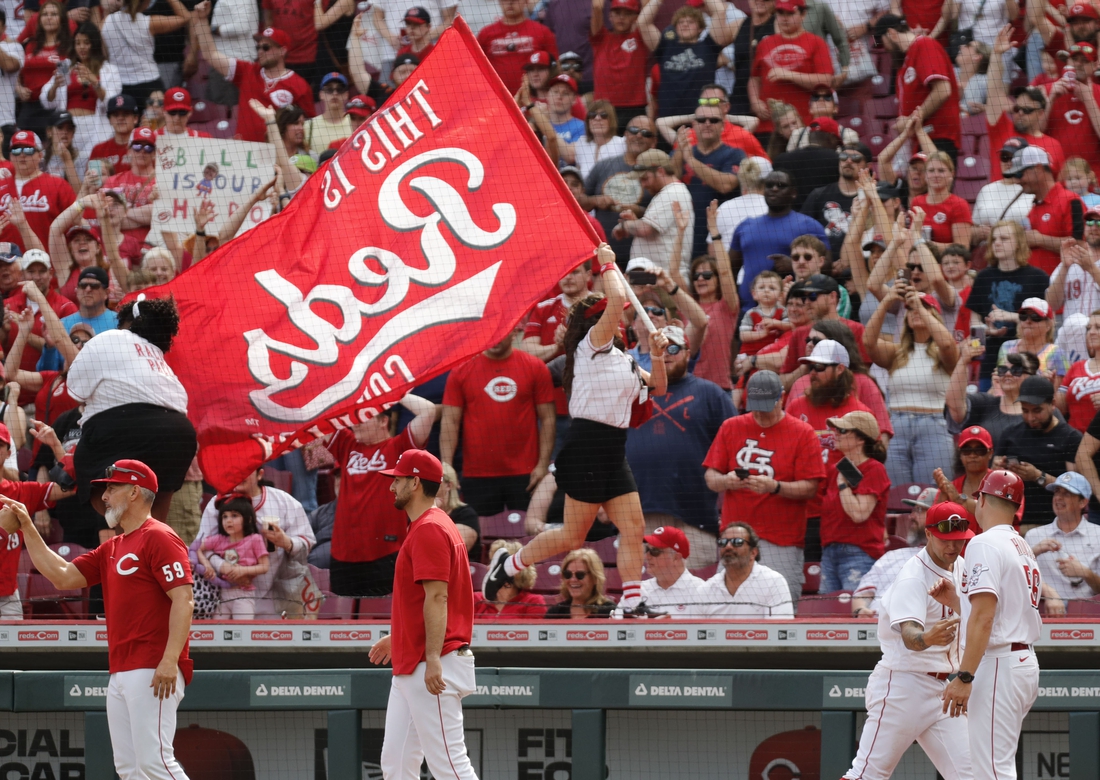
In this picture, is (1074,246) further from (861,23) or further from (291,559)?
(291,559)

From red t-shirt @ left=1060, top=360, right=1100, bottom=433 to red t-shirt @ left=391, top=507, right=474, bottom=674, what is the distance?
3850mm

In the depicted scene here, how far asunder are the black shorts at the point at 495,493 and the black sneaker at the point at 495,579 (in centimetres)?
93

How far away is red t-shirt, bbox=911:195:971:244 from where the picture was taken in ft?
32.9

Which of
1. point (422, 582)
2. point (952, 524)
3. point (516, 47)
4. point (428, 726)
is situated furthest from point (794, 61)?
point (428, 726)

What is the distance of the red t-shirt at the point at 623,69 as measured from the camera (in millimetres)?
11898

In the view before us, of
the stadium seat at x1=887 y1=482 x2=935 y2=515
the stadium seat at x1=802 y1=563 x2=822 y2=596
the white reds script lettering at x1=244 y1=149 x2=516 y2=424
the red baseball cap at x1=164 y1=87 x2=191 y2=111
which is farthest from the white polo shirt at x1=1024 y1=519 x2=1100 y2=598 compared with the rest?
the red baseball cap at x1=164 y1=87 x2=191 y2=111

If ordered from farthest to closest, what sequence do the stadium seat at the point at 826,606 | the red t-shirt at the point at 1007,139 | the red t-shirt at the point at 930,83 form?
the red t-shirt at the point at 930,83, the red t-shirt at the point at 1007,139, the stadium seat at the point at 826,606

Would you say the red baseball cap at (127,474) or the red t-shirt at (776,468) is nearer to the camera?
the red baseball cap at (127,474)

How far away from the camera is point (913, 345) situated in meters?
8.66

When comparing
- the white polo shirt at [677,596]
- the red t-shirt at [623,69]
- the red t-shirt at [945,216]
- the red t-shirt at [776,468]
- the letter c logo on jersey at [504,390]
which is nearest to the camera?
the white polo shirt at [677,596]

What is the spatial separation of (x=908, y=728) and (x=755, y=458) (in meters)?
2.17

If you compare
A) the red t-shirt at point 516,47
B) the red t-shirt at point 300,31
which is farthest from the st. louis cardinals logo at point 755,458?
the red t-shirt at point 300,31

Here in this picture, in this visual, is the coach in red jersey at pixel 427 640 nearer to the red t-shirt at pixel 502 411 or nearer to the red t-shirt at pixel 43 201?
the red t-shirt at pixel 502 411

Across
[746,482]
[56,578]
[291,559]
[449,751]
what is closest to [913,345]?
[746,482]
